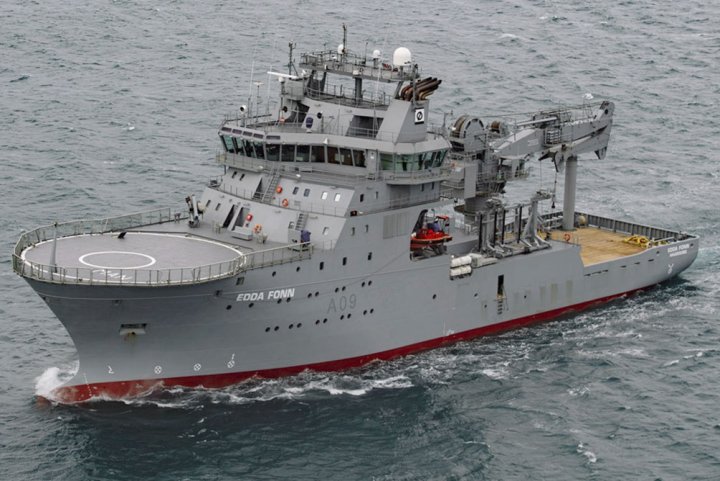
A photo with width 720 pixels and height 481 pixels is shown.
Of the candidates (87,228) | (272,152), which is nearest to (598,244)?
(272,152)

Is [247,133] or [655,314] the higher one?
[247,133]

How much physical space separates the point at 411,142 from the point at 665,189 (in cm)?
2916

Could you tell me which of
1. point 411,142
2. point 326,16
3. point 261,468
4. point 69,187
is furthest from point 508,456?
point 326,16

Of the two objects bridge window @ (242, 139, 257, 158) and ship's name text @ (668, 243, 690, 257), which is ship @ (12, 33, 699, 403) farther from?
ship's name text @ (668, 243, 690, 257)

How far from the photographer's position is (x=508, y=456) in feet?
151

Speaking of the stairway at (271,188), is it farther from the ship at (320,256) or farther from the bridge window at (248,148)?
the bridge window at (248,148)

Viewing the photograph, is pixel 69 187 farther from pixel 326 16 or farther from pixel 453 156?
pixel 326 16

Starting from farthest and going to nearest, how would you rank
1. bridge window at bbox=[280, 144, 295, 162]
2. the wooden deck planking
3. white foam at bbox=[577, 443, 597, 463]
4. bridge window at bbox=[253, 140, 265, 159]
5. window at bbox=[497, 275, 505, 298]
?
the wooden deck planking < window at bbox=[497, 275, 505, 298] < bridge window at bbox=[280, 144, 295, 162] < bridge window at bbox=[253, 140, 265, 159] < white foam at bbox=[577, 443, 597, 463]

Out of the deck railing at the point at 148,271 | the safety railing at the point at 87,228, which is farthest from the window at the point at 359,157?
the safety railing at the point at 87,228

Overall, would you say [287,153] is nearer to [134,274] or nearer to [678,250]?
[134,274]

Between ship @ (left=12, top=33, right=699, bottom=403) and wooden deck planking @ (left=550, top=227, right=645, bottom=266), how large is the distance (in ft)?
3.21

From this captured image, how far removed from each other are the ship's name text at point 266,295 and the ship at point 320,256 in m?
0.06

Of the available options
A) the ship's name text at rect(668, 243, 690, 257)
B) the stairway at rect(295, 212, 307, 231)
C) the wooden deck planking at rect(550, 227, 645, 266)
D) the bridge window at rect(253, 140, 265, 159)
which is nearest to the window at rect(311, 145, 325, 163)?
the bridge window at rect(253, 140, 265, 159)

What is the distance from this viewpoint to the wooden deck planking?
6462 centimetres
